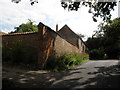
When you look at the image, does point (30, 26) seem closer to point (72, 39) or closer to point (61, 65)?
point (72, 39)

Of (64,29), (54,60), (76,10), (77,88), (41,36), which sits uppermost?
(64,29)

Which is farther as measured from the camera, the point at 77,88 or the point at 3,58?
the point at 3,58

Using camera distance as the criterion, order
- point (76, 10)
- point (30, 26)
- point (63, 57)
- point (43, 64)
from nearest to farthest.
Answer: point (76, 10), point (43, 64), point (63, 57), point (30, 26)

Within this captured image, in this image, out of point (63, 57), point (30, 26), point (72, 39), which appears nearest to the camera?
point (63, 57)

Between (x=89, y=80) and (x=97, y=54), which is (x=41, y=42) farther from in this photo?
(x=97, y=54)

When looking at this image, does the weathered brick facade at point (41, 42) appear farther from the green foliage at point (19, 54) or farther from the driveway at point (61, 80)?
the driveway at point (61, 80)

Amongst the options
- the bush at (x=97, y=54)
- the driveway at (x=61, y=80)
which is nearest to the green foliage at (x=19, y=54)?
the driveway at (x=61, y=80)

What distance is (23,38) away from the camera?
58.5ft

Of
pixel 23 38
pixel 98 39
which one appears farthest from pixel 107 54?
pixel 23 38

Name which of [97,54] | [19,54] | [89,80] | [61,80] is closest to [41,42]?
[19,54]

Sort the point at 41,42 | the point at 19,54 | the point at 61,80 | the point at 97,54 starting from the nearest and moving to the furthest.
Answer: the point at 61,80, the point at 19,54, the point at 41,42, the point at 97,54

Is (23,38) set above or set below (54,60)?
above

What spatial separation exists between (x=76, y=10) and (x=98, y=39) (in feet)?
148

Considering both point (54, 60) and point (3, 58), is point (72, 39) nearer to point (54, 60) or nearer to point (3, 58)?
point (54, 60)
